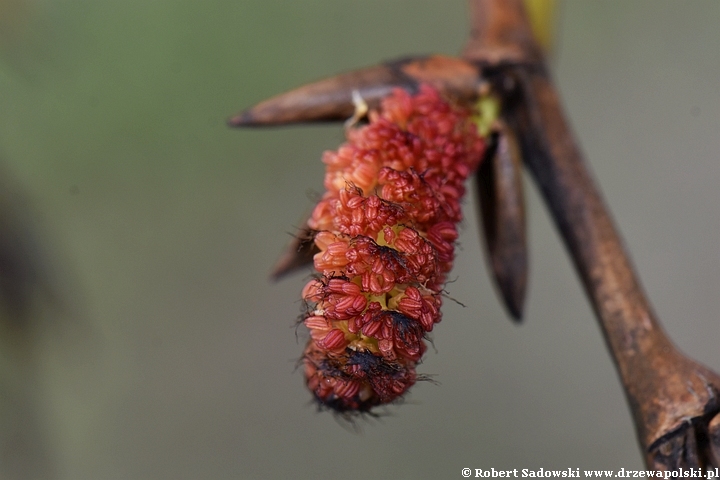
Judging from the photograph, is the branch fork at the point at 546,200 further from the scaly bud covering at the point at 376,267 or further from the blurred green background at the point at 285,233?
the blurred green background at the point at 285,233

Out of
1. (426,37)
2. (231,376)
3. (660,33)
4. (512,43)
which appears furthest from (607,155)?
(231,376)

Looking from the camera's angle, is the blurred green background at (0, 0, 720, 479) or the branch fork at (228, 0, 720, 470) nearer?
the branch fork at (228, 0, 720, 470)

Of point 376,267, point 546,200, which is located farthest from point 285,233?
point 376,267

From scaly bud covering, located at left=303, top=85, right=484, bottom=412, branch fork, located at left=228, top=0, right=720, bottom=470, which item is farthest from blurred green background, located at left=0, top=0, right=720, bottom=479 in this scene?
scaly bud covering, located at left=303, top=85, right=484, bottom=412

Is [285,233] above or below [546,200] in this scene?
above

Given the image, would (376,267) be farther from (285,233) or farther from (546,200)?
(285,233)

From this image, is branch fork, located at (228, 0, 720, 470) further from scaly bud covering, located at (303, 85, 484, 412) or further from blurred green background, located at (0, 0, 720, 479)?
blurred green background, located at (0, 0, 720, 479)
